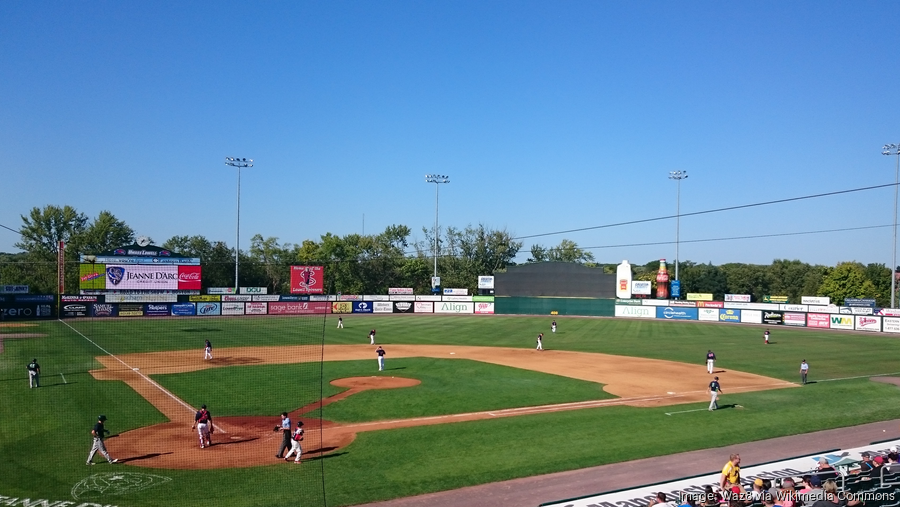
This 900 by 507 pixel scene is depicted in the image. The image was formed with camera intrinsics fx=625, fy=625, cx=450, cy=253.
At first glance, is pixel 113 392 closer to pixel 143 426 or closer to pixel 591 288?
pixel 143 426

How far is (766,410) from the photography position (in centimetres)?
2458

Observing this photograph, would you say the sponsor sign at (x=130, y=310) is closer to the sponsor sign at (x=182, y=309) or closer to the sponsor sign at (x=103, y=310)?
the sponsor sign at (x=103, y=310)

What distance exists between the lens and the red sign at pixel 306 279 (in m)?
65.9

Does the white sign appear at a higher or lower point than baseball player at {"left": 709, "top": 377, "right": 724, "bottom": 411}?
higher

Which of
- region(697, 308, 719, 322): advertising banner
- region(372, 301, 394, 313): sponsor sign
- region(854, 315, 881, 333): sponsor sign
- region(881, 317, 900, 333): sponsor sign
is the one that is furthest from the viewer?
region(372, 301, 394, 313): sponsor sign

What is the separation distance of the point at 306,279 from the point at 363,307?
32.8ft

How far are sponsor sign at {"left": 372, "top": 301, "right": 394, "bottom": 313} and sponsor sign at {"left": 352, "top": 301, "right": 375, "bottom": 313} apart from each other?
36 centimetres

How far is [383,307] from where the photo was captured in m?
75.8

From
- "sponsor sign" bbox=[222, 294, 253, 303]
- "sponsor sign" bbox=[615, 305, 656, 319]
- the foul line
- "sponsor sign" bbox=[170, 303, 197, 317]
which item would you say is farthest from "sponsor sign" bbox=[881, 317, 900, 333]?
"sponsor sign" bbox=[170, 303, 197, 317]

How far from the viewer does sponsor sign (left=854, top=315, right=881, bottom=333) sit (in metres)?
59.7

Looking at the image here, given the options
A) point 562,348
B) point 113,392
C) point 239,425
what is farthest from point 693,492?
point 562,348

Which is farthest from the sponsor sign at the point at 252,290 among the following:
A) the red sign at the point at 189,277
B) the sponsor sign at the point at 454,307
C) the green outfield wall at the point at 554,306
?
the green outfield wall at the point at 554,306

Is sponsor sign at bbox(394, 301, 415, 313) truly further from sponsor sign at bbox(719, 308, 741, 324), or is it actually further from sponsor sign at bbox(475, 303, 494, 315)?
sponsor sign at bbox(719, 308, 741, 324)

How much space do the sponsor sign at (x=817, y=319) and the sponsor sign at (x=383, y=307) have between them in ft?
150
